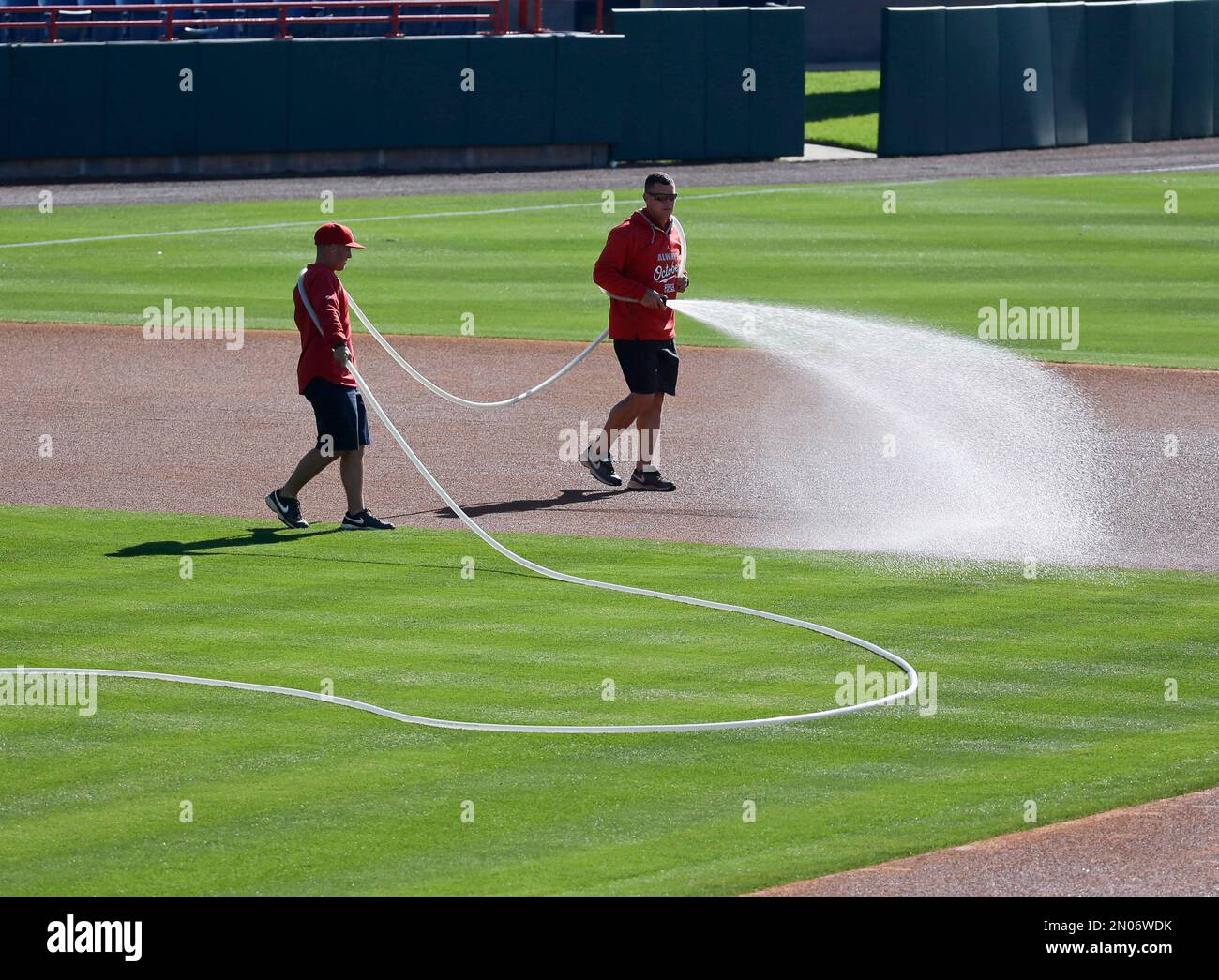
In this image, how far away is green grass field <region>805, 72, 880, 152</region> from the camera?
3612 cm

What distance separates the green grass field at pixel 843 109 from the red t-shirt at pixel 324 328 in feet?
77.7

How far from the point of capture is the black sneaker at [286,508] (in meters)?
12.5

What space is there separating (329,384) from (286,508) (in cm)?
83

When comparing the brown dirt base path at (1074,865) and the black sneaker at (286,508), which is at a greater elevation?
the black sneaker at (286,508)

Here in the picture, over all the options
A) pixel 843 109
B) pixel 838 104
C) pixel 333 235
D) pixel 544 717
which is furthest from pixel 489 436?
pixel 838 104

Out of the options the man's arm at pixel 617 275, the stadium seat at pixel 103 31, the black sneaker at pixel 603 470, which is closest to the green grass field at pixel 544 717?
the black sneaker at pixel 603 470

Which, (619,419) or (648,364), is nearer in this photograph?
(648,364)

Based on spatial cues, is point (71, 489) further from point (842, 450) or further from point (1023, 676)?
point (1023, 676)

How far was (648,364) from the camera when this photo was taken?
13898 mm

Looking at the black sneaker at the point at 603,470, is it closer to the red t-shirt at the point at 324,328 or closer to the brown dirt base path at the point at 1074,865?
the red t-shirt at the point at 324,328

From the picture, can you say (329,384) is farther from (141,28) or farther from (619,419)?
(141,28)

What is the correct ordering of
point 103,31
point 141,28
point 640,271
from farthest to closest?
1. point 141,28
2. point 103,31
3. point 640,271

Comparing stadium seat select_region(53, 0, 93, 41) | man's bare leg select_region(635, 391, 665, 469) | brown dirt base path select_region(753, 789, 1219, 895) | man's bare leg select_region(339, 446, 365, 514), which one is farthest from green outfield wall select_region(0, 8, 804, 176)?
Result: brown dirt base path select_region(753, 789, 1219, 895)

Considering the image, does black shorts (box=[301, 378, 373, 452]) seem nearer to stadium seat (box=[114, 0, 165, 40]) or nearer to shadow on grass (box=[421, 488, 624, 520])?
shadow on grass (box=[421, 488, 624, 520])
